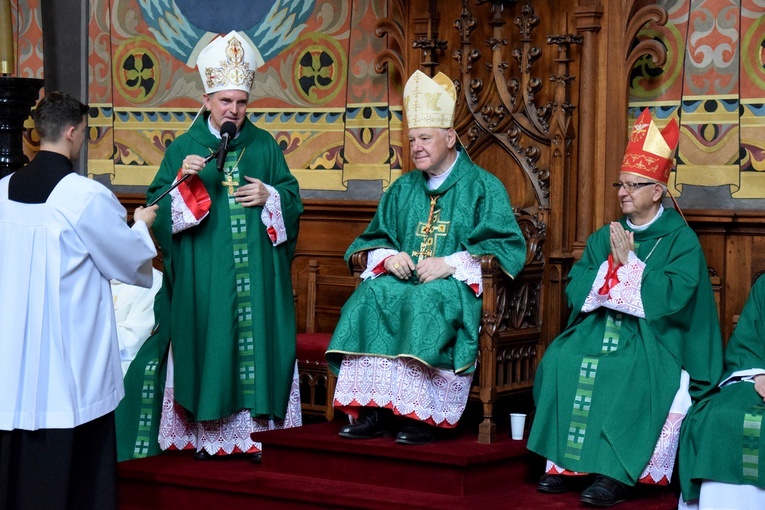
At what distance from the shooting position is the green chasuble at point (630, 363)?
207 inches

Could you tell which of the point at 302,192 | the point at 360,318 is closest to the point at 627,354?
the point at 360,318

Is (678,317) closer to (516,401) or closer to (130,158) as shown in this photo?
(516,401)

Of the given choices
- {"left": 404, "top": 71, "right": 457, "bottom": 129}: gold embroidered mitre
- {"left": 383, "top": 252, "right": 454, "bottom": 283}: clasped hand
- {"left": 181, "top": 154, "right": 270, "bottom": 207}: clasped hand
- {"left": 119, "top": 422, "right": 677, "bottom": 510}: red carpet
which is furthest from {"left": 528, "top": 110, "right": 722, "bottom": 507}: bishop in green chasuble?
{"left": 181, "top": 154, "right": 270, "bottom": 207}: clasped hand

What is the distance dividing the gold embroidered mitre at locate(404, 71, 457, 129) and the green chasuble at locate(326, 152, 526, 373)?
0.24 meters

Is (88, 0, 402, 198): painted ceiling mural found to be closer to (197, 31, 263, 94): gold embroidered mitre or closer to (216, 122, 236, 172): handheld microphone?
(197, 31, 263, 94): gold embroidered mitre

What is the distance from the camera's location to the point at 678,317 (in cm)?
551

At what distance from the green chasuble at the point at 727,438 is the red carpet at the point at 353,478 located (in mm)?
223

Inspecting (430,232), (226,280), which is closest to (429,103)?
(430,232)

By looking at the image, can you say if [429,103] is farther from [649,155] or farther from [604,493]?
[604,493]

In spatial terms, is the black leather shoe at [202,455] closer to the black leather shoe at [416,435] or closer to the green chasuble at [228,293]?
the green chasuble at [228,293]

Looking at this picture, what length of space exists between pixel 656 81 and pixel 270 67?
8.25ft

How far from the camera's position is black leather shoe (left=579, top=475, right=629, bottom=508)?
5133 mm

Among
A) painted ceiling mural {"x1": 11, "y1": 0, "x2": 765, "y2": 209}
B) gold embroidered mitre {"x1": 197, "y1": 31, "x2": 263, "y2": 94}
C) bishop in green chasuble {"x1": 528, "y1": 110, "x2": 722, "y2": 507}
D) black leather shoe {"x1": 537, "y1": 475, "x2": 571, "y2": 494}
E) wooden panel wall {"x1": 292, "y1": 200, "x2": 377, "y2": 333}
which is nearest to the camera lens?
bishop in green chasuble {"x1": 528, "y1": 110, "x2": 722, "y2": 507}

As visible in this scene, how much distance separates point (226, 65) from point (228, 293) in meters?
1.05
